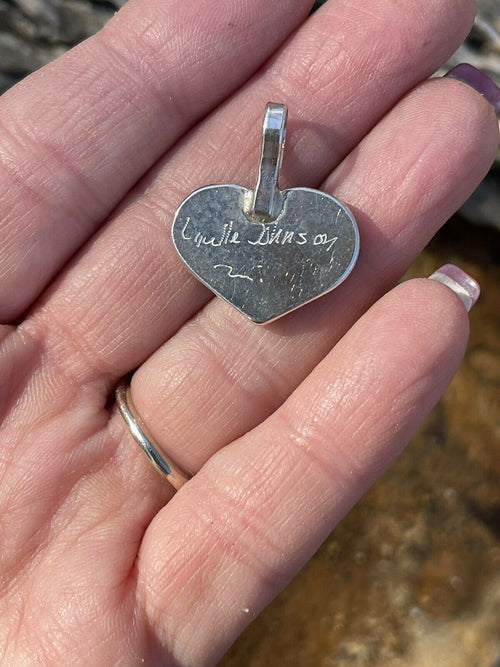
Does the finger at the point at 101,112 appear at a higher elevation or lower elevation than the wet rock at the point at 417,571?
higher

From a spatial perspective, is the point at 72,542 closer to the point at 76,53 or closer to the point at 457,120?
the point at 76,53

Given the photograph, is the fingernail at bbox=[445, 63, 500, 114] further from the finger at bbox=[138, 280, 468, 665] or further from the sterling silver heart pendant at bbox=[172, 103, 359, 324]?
the finger at bbox=[138, 280, 468, 665]

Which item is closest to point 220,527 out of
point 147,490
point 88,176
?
point 147,490

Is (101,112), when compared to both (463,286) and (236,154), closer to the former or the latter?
(236,154)

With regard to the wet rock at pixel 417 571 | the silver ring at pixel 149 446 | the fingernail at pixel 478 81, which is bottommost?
the wet rock at pixel 417 571

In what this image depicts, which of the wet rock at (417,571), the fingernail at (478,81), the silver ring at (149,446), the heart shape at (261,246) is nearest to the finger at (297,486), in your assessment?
the silver ring at (149,446)

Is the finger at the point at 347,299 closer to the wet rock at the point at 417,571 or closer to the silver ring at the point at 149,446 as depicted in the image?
the silver ring at the point at 149,446
